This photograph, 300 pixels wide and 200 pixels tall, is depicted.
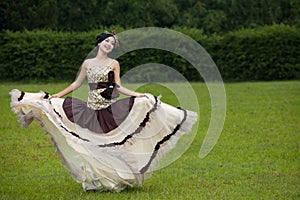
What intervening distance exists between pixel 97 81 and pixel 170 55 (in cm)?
2312

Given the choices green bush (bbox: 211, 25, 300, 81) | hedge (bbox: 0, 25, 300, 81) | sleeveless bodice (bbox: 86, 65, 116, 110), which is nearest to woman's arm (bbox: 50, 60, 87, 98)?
sleeveless bodice (bbox: 86, 65, 116, 110)

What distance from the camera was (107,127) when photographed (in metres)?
8.45

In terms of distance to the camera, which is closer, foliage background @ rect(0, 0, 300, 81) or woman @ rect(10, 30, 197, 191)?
woman @ rect(10, 30, 197, 191)

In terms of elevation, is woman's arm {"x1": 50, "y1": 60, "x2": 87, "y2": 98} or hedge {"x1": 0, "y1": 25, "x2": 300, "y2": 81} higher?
woman's arm {"x1": 50, "y1": 60, "x2": 87, "y2": 98}

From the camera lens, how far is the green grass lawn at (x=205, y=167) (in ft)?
28.1

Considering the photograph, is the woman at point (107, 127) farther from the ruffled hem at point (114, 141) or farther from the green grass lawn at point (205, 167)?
the green grass lawn at point (205, 167)

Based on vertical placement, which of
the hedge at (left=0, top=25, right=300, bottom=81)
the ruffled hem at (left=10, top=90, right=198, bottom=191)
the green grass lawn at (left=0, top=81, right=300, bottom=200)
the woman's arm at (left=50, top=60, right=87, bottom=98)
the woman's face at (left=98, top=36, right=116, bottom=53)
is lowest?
the hedge at (left=0, top=25, right=300, bottom=81)

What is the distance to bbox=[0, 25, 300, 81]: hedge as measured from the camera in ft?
103

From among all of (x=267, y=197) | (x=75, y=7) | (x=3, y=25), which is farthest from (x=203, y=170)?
(x=75, y=7)

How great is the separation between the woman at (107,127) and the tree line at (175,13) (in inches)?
1211

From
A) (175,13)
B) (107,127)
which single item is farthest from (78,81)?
(175,13)

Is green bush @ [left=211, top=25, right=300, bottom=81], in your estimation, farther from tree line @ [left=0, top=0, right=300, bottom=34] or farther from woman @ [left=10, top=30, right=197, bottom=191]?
woman @ [left=10, top=30, right=197, bottom=191]

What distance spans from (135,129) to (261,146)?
4.99 m

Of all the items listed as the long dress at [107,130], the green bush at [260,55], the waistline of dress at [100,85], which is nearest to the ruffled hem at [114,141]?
the long dress at [107,130]
